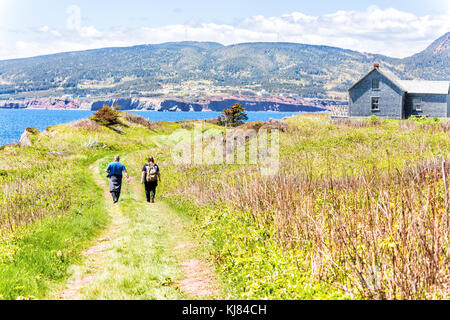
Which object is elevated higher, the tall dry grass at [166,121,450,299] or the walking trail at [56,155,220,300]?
the tall dry grass at [166,121,450,299]

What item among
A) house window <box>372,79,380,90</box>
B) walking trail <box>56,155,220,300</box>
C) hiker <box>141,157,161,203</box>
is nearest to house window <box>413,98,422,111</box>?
house window <box>372,79,380,90</box>

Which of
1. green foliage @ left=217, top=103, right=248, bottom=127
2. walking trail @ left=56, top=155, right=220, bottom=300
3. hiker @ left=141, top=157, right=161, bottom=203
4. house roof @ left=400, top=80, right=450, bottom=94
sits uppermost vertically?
house roof @ left=400, top=80, right=450, bottom=94

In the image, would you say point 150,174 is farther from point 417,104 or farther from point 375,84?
point 417,104

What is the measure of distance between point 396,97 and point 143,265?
4726 cm

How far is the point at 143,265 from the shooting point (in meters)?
7.39

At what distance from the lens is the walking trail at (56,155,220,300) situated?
6000mm

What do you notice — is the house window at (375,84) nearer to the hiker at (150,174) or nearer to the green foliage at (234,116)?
the green foliage at (234,116)

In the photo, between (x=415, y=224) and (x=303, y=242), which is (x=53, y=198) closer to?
(x=303, y=242)

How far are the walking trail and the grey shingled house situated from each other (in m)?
42.5

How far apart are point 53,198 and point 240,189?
7099mm

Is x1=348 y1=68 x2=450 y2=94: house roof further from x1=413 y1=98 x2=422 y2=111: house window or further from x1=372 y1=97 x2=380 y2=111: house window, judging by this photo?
x1=372 y1=97 x2=380 y2=111: house window

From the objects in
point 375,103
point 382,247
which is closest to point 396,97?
point 375,103

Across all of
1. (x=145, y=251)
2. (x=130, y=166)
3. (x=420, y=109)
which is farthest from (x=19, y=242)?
(x=420, y=109)

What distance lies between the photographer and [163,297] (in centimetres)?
575
